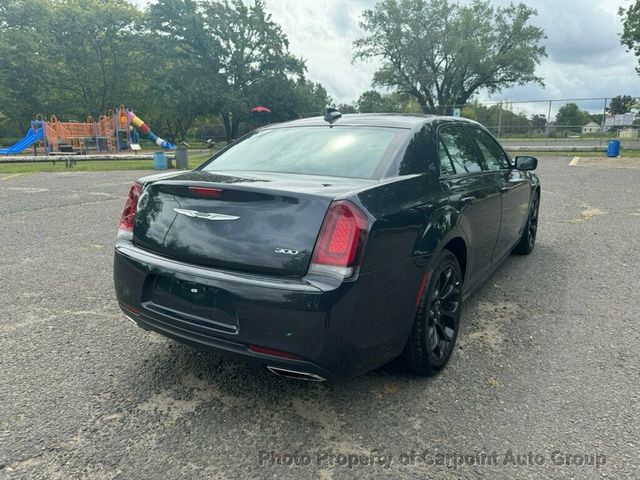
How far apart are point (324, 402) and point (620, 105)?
26.7 meters

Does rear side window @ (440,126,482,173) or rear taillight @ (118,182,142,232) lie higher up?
rear side window @ (440,126,482,173)

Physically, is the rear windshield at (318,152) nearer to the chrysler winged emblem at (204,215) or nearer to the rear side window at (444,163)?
the rear side window at (444,163)

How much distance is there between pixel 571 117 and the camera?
2483cm

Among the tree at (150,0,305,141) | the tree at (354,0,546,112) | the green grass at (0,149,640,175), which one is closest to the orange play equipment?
the green grass at (0,149,640,175)

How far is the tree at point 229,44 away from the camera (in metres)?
36.9

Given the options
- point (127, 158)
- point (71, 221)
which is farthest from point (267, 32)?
point (71, 221)

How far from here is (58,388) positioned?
2611mm

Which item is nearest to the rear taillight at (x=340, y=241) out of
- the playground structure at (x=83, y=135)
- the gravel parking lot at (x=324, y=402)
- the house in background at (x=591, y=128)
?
the gravel parking lot at (x=324, y=402)

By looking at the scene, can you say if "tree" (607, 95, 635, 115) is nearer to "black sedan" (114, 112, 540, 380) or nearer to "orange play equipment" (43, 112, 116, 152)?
"black sedan" (114, 112, 540, 380)

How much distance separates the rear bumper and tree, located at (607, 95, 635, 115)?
25.5 metres

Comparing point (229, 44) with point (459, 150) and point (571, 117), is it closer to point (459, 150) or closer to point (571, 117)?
point (571, 117)

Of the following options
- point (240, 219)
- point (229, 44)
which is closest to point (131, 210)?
point (240, 219)

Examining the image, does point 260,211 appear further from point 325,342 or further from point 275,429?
point 275,429

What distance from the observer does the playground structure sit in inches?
982
